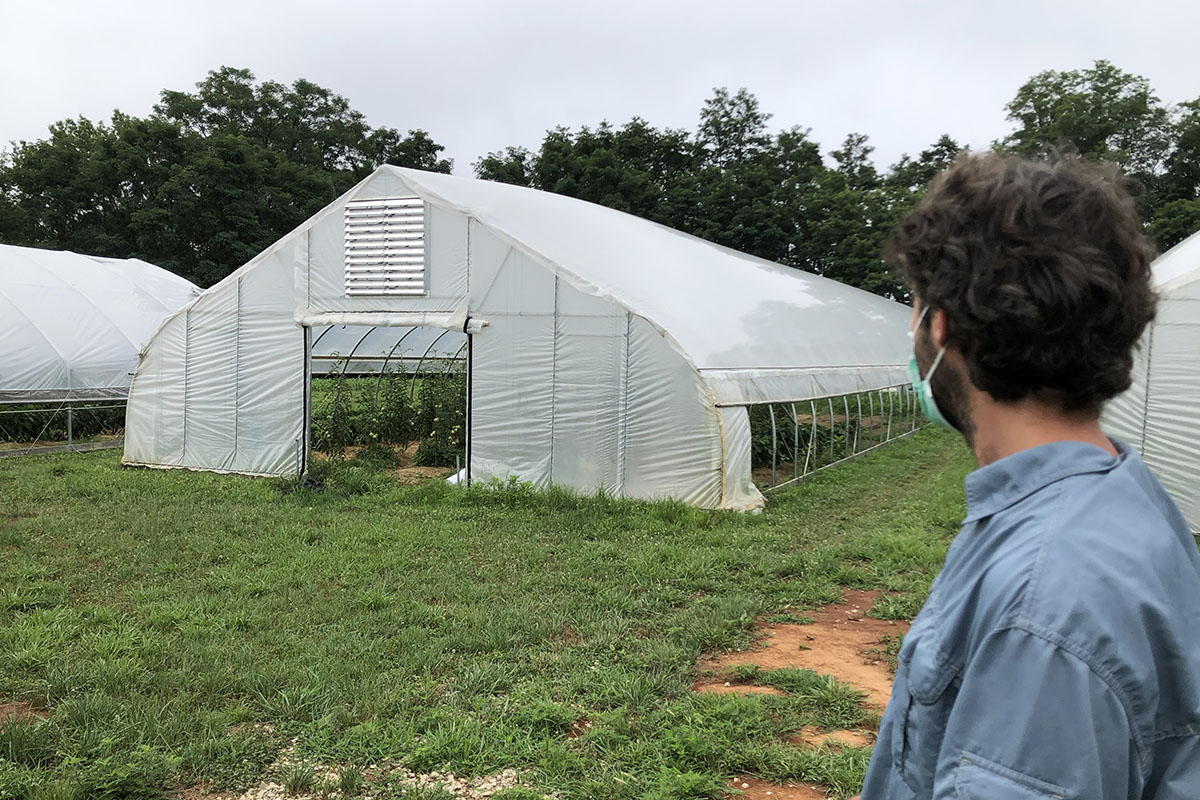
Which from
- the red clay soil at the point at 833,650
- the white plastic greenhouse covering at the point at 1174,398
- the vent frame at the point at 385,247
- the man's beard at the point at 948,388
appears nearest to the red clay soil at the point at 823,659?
the red clay soil at the point at 833,650

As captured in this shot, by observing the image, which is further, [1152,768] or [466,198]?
[466,198]

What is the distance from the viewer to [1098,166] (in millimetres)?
1265

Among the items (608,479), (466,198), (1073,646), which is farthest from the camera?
(466,198)

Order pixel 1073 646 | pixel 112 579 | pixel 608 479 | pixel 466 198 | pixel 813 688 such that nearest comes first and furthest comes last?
pixel 1073 646 → pixel 813 688 → pixel 112 579 → pixel 608 479 → pixel 466 198

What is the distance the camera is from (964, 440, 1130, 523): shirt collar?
43.6 inches

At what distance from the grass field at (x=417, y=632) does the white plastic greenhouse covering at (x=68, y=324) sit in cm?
574

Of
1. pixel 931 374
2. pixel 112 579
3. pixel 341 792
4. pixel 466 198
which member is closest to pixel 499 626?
pixel 341 792

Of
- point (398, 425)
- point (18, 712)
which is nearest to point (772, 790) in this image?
point (18, 712)

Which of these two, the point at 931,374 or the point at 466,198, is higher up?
the point at 466,198

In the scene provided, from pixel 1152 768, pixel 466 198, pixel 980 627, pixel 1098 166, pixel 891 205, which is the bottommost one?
pixel 1152 768

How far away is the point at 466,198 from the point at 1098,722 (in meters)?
10.9

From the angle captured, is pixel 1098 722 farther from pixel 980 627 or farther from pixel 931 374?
pixel 931 374

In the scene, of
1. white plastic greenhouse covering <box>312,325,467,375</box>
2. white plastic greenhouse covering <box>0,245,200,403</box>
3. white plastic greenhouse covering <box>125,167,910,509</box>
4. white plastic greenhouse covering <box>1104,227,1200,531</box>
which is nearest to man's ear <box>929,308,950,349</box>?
white plastic greenhouse covering <box>125,167,910,509</box>

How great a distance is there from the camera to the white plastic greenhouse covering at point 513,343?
387 inches
